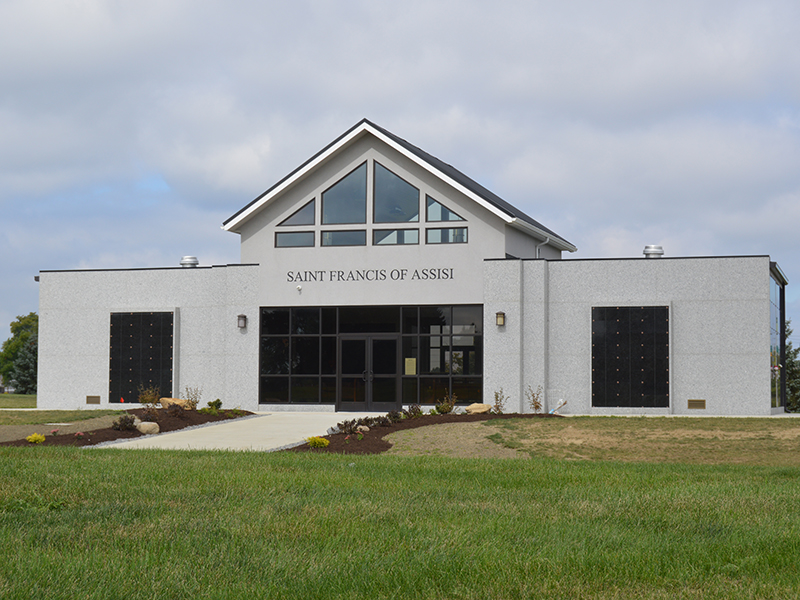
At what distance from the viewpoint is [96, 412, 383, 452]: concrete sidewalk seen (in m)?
14.6

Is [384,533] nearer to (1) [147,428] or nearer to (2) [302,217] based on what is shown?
(1) [147,428]

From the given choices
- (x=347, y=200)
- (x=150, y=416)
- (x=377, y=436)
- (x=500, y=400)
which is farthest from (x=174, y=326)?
(x=377, y=436)

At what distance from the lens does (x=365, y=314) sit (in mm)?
23656

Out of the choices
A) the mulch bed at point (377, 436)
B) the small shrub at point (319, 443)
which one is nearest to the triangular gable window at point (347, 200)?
the mulch bed at point (377, 436)

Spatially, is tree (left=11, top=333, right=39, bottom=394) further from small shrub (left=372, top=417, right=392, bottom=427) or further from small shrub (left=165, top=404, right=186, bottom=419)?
small shrub (left=372, top=417, right=392, bottom=427)

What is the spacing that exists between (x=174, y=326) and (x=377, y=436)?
11841mm

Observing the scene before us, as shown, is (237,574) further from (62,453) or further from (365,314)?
(365,314)

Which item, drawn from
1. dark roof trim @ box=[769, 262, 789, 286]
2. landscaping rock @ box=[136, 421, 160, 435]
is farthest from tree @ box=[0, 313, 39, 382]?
dark roof trim @ box=[769, 262, 789, 286]

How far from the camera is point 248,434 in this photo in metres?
17.0

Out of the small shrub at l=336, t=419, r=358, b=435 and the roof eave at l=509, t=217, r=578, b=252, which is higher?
the roof eave at l=509, t=217, r=578, b=252

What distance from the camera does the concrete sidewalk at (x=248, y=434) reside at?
14609mm

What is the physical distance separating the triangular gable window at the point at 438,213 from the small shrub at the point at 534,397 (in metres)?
5.33

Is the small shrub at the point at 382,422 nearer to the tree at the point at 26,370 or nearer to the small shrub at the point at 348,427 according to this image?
the small shrub at the point at 348,427

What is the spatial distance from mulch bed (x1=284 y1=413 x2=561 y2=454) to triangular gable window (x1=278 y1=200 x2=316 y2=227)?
8026 mm
